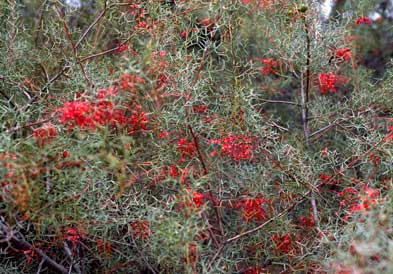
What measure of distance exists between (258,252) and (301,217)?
0.80 feet

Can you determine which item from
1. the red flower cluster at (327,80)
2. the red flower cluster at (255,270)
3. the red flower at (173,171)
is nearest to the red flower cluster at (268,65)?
the red flower cluster at (327,80)

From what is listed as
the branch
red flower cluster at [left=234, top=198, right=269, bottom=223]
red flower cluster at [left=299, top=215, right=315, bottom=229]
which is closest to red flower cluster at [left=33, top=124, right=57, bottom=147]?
the branch

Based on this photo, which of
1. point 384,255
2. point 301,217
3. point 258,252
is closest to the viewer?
point 384,255

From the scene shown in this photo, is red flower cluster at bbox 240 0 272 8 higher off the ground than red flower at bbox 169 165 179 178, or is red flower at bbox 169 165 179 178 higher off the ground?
red flower cluster at bbox 240 0 272 8

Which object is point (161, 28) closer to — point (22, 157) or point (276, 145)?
point (276, 145)

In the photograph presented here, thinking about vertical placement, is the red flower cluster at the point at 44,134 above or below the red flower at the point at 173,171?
above

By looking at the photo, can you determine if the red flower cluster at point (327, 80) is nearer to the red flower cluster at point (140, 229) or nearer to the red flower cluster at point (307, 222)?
the red flower cluster at point (307, 222)

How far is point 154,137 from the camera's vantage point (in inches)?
74.2

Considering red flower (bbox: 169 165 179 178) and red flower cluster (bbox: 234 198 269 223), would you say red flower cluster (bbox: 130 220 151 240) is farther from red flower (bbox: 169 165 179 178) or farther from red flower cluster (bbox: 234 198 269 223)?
red flower cluster (bbox: 234 198 269 223)

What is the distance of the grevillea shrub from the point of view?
53.1 inches

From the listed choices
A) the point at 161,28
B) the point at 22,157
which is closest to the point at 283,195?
the point at 161,28

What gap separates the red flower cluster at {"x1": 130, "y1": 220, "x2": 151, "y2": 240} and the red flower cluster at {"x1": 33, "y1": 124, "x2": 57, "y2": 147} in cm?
35

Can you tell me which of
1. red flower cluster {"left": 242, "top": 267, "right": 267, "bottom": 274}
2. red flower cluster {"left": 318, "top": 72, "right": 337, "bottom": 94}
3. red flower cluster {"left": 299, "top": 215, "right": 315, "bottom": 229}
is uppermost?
red flower cluster {"left": 318, "top": 72, "right": 337, "bottom": 94}

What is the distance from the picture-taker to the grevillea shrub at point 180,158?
4.42 ft
